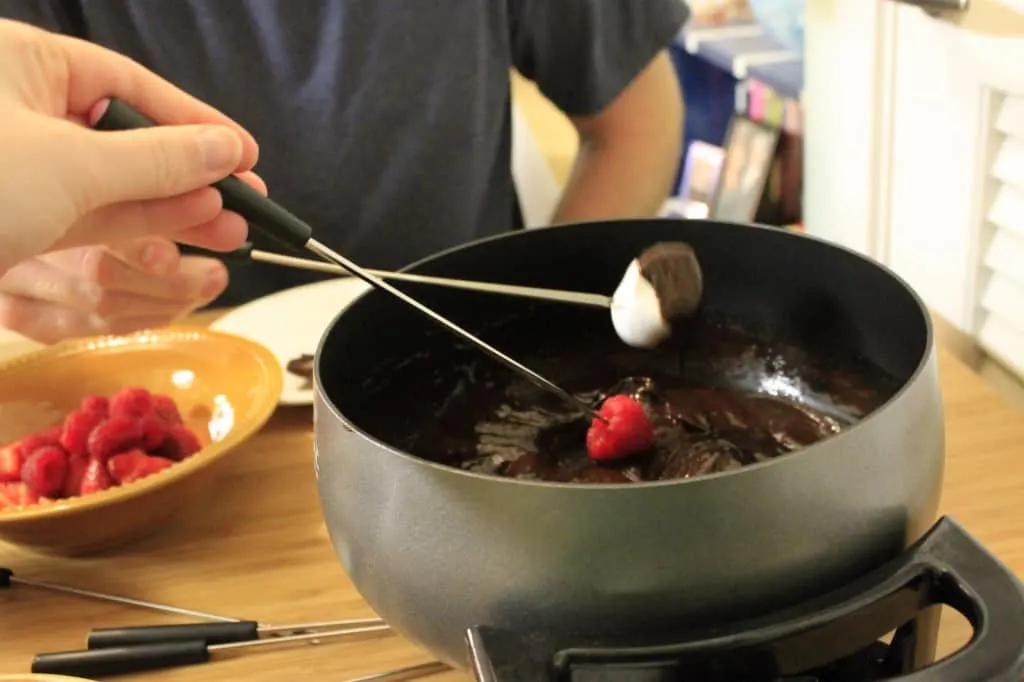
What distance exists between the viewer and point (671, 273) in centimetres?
63

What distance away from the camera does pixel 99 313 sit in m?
0.82

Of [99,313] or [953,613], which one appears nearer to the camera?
[953,613]

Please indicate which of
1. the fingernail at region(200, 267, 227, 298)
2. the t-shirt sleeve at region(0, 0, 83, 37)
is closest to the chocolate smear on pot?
the fingernail at region(200, 267, 227, 298)

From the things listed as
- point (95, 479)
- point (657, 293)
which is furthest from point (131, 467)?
point (657, 293)

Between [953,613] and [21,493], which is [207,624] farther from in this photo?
[953,613]

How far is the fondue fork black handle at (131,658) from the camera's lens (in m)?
0.59

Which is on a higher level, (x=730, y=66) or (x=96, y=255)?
(x=96, y=255)

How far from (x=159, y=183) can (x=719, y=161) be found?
159 cm

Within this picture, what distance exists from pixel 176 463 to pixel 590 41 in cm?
64

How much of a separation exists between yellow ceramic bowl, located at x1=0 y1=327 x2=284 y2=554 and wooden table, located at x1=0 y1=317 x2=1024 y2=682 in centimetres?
3

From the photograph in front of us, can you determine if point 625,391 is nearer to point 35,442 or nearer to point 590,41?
point 35,442

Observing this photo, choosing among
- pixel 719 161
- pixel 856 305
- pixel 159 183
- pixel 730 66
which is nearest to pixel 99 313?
pixel 159 183

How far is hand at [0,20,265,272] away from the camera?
0.51 m

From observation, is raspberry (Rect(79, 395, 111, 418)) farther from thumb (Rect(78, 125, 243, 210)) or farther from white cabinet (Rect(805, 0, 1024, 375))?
white cabinet (Rect(805, 0, 1024, 375))
